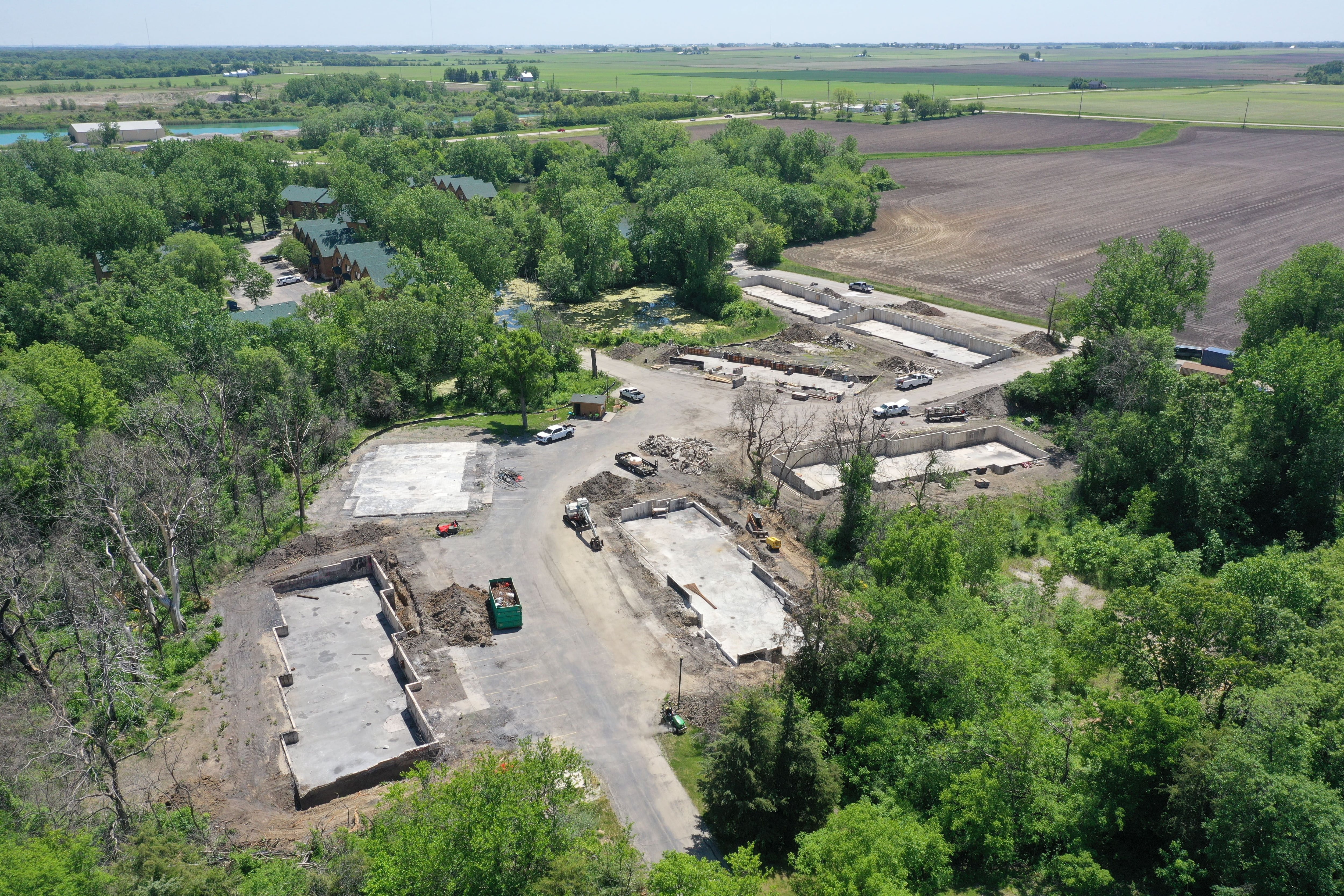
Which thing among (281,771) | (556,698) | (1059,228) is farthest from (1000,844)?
(1059,228)

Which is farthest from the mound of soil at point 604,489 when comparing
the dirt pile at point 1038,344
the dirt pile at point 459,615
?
the dirt pile at point 1038,344

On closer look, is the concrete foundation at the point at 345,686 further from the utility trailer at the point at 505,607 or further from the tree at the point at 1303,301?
the tree at the point at 1303,301

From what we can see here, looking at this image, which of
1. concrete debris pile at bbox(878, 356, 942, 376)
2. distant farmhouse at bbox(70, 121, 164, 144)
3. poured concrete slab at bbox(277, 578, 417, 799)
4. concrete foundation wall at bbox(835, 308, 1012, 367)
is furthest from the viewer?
distant farmhouse at bbox(70, 121, 164, 144)

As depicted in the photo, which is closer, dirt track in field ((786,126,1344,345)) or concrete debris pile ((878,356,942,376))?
concrete debris pile ((878,356,942,376))

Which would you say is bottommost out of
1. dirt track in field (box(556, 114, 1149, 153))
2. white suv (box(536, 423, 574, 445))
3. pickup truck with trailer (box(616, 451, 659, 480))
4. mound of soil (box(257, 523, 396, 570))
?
mound of soil (box(257, 523, 396, 570))

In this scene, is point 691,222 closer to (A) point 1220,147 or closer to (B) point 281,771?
(B) point 281,771

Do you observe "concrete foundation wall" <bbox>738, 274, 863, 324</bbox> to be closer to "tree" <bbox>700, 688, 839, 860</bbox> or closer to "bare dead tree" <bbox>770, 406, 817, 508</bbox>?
"bare dead tree" <bbox>770, 406, 817, 508</bbox>

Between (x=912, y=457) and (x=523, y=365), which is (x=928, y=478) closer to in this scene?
(x=912, y=457)

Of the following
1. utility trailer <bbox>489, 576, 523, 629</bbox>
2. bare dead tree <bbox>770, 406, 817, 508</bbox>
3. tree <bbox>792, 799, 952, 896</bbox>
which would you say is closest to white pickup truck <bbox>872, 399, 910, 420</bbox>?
bare dead tree <bbox>770, 406, 817, 508</bbox>
